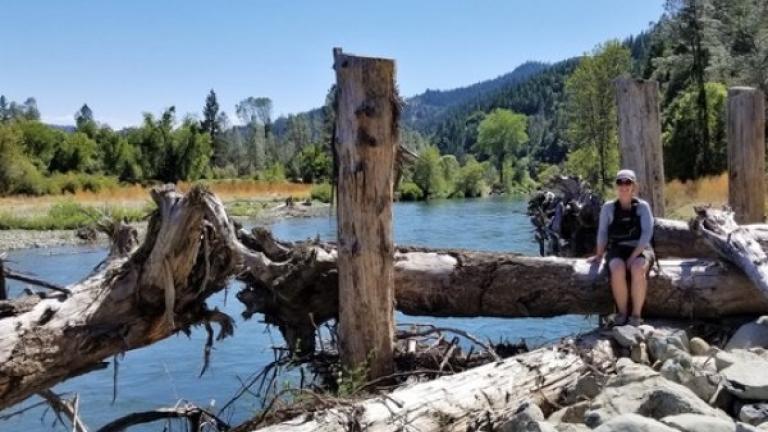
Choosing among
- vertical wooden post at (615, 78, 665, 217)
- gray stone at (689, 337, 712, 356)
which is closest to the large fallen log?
gray stone at (689, 337, 712, 356)

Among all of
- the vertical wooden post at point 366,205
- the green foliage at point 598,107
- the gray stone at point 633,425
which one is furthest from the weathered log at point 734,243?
the green foliage at point 598,107

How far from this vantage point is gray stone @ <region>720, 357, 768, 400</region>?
5.70m

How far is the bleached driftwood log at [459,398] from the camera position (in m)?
5.11

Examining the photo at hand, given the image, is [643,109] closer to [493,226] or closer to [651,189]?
[651,189]

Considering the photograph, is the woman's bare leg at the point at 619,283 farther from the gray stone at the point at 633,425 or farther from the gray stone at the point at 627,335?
the gray stone at the point at 633,425

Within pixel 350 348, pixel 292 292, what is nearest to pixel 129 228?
pixel 292 292

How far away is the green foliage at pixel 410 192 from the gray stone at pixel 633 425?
67.4m

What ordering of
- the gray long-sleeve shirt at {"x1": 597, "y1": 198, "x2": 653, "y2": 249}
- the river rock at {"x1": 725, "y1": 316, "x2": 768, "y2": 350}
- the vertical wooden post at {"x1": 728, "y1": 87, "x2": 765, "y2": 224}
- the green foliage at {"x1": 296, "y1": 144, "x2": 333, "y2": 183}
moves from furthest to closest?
the green foliage at {"x1": 296, "y1": 144, "x2": 333, "y2": 183} < the vertical wooden post at {"x1": 728, "y1": 87, "x2": 765, "y2": 224} < the gray long-sleeve shirt at {"x1": 597, "y1": 198, "x2": 653, "y2": 249} < the river rock at {"x1": 725, "y1": 316, "x2": 768, "y2": 350}

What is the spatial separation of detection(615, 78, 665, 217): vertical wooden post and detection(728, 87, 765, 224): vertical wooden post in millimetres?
1271

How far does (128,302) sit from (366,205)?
1945mm

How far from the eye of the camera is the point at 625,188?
306 inches

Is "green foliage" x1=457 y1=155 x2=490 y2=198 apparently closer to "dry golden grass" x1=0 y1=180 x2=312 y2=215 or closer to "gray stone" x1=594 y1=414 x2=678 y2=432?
"dry golden grass" x1=0 y1=180 x2=312 y2=215

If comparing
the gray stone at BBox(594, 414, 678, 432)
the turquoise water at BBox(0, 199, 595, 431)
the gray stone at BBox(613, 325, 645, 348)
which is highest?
the gray stone at BBox(613, 325, 645, 348)

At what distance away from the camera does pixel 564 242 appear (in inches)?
484
